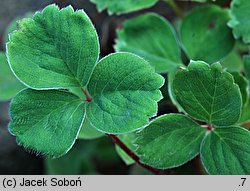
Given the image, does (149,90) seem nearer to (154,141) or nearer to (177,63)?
(154,141)

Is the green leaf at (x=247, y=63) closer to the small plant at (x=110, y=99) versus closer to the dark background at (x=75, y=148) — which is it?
the small plant at (x=110, y=99)

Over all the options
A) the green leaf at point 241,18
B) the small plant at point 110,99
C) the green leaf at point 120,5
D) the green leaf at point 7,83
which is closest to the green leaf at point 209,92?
the small plant at point 110,99

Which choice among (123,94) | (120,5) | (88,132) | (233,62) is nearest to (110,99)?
(123,94)

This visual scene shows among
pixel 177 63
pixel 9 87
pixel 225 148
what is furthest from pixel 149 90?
pixel 9 87

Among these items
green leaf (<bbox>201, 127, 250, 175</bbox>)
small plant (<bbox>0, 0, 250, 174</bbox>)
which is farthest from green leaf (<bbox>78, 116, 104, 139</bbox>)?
green leaf (<bbox>201, 127, 250, 175</bbox>)

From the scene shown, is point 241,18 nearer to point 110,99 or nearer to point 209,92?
point 209,92

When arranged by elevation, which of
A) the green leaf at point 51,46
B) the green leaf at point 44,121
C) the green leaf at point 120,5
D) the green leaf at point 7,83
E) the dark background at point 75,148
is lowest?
the dark background at point 75,148
